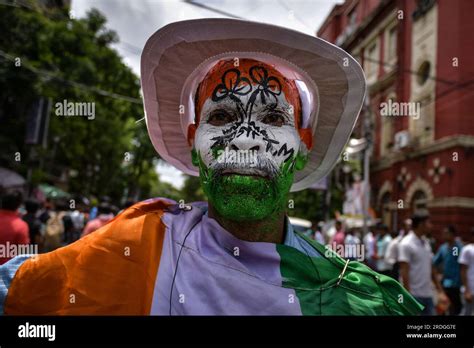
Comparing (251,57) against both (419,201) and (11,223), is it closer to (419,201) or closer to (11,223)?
(11,223)

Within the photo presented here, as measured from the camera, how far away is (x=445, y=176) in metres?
12.9

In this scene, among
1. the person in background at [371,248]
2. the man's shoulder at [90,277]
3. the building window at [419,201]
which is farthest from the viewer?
the building window at [419,201]

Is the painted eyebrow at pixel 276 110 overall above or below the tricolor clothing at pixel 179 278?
above

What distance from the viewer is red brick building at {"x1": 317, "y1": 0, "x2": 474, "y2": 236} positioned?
28.9ft

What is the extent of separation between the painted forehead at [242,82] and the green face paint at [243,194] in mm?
276

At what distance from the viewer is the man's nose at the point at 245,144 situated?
1.50 m

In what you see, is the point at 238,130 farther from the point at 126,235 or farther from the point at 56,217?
the point at 56,217

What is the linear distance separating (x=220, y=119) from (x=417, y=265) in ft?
13.3

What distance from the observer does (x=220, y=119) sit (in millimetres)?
1593

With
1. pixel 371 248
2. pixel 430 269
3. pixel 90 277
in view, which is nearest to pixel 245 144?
pixel 90 277

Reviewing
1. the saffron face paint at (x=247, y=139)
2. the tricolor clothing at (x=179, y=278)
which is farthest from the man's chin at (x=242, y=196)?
the tricolor clothing at (x=179, y=278)

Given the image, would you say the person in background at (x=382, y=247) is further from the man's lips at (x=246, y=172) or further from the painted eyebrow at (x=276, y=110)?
the man's lips at (x=246, y=172)
